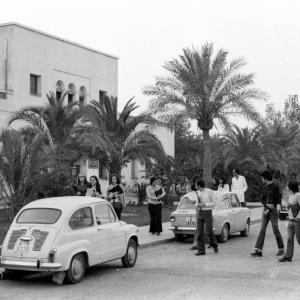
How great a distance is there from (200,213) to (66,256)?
4746 mm

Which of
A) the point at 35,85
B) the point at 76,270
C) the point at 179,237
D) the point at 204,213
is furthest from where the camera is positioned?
the point at 35,85

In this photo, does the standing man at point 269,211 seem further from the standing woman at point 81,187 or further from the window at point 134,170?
the window at point 134,170

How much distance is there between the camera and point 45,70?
32625 millimetres

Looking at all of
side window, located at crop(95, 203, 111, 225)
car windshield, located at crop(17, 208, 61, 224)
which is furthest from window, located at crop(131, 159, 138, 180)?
car windshield, located at crop(17, 208, 61, 224)

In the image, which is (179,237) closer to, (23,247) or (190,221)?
(190,221)

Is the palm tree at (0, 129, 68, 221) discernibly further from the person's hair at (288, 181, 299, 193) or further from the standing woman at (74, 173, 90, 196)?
the person's hair at (288, 181, 299, 193)

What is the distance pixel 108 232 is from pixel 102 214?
1.37 feet

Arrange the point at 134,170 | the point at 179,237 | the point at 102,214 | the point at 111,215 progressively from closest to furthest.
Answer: the point at 102,214 → the point at 111,215 → the point at 179,237 → the point at 134,170

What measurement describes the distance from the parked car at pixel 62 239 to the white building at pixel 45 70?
621 inches

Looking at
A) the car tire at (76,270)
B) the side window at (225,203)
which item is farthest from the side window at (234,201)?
the car tire at (76,270)

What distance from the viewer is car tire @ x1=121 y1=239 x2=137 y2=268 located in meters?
12.0

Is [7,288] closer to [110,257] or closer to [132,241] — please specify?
[110,257]

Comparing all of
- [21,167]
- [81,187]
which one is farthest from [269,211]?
[21,167]

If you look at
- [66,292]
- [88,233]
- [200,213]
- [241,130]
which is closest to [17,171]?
[200,213]
